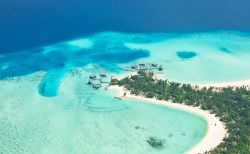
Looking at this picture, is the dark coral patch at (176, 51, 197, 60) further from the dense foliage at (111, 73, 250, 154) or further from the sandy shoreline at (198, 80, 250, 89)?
the sandy shoreline at (198, 80, 250, 89)

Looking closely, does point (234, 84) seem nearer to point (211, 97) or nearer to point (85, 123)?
point (211, 97)

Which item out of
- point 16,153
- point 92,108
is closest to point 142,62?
point 92,108

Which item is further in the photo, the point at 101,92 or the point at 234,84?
the point at 234,84

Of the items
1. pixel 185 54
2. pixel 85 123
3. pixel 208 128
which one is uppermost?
pixel 185 54

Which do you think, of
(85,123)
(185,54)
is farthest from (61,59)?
(185,54)

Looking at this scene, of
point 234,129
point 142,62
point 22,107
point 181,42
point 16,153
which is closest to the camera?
point 16,153

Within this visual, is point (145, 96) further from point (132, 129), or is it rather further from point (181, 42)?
point (181, 42)

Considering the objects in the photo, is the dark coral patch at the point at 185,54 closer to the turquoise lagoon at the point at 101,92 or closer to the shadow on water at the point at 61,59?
the turquoise lagoon at the point at 101,92
